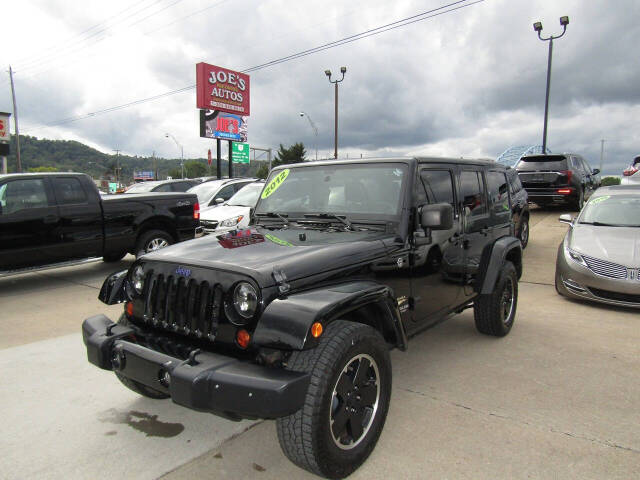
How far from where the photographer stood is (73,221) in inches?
279

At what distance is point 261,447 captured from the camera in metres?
2.75

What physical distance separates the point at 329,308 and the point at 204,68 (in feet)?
75.3

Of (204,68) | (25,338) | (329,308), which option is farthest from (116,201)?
(204,68)

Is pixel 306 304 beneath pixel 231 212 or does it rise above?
beneath

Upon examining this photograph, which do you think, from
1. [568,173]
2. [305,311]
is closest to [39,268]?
[305,311]

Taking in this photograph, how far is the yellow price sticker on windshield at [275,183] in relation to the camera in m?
4.02

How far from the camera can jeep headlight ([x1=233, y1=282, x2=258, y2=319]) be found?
2.36 metres

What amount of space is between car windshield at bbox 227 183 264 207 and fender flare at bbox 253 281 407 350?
7957 millimetres

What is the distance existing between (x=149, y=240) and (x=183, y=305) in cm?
581

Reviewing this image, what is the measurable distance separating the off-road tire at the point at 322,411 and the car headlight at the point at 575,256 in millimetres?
4533

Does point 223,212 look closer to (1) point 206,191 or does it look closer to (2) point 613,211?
(1) point 206,191

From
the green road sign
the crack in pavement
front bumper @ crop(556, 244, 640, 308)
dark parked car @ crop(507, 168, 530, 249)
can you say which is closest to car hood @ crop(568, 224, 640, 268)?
front bumper @ crop(556, 244, 640, 308)

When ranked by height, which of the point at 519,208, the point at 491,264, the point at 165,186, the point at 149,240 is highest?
the point at 165,186

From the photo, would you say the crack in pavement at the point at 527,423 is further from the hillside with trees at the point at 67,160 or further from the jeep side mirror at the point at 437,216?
the hillside with trees at the point at 67,160
